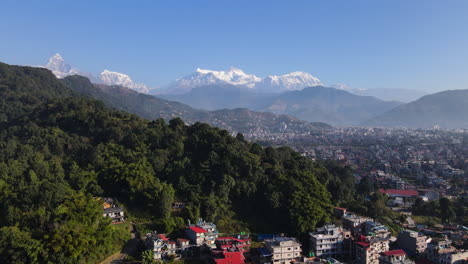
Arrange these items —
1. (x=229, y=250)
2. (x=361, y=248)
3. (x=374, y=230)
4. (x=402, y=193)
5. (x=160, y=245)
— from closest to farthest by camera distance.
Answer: (x=160, y=245)
(x=229, y=250)
(x=361, y=248)
(x=374, y=230)
(x=402, y=193)

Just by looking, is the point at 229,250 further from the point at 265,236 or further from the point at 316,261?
the point at 316,261

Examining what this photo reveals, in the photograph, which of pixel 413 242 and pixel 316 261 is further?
pixel 413 242

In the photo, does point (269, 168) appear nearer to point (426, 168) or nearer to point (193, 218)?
point (193, 218)

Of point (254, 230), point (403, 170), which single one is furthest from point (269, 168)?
point (403, 170)

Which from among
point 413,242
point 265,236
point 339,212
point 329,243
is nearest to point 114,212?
point 265,236

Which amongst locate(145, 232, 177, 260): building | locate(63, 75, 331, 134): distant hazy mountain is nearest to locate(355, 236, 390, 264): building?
locate(145, 232, 177, 260): building

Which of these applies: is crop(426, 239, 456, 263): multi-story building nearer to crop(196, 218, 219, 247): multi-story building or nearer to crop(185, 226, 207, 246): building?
crop(196, 218, 219, 247): multi-story building
